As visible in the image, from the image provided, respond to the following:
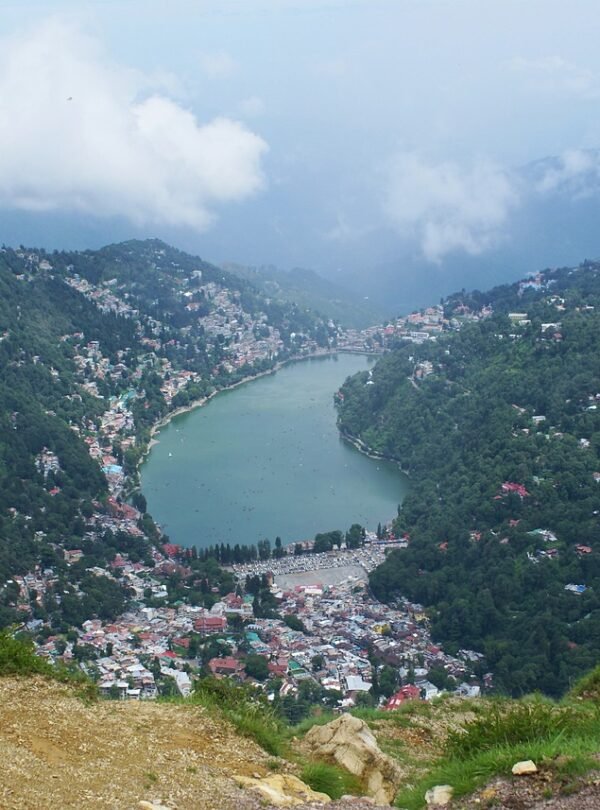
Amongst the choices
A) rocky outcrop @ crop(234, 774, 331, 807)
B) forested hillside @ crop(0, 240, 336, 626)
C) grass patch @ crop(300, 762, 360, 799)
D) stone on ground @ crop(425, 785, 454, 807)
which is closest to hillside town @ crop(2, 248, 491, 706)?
forested hillside @ crop(0, 240, 336, 626)

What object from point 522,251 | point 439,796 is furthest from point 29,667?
point 522,251

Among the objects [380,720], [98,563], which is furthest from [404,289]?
[380,720]

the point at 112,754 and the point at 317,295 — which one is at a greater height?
the point at 317,295

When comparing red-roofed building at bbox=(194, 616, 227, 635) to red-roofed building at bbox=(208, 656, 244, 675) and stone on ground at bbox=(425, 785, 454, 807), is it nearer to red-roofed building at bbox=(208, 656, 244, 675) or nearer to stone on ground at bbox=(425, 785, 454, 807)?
red-roofed building at bbox=(208, 656, 244, 675)

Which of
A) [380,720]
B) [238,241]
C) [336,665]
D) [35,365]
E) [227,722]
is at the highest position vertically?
[238,241]

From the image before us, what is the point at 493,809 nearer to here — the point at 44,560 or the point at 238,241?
the point at 44,560

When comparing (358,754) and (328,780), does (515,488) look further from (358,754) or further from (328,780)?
(328,780)

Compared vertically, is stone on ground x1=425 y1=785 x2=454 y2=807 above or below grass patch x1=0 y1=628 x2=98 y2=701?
below
